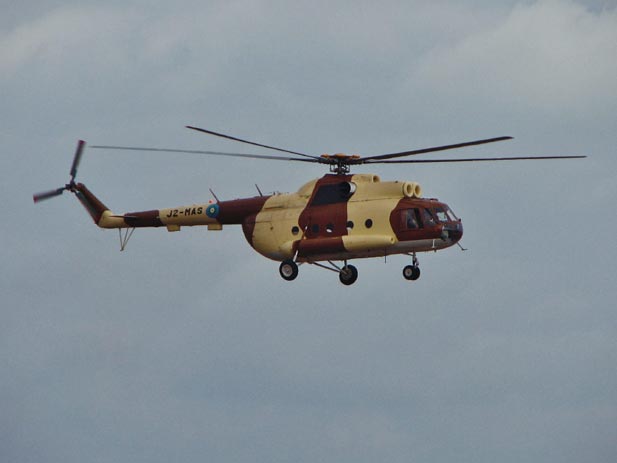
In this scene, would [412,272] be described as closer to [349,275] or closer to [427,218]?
[427,218]

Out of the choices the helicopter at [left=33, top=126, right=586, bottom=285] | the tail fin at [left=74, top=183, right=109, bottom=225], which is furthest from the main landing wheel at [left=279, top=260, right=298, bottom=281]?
the tail fin at [left=74, top=183, right=109, bottom=225]

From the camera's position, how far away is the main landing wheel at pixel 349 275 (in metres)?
50.6

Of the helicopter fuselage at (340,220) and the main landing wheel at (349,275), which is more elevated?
the helicopter fuselage at (340,220)

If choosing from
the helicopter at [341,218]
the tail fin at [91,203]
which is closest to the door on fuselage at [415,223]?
the helicopter at [341,218]

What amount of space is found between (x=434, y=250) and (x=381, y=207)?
A: 8.81 feet

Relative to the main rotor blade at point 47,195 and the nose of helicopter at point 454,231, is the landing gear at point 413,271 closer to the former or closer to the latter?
the nose of helicopter at point 454,231

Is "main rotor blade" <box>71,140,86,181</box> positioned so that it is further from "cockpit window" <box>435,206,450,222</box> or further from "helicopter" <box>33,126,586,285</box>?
"cockpit window" <box>435,206,450,222</box>

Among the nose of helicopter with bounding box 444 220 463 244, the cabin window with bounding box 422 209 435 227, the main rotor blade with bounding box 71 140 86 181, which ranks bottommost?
the nose of helicopter with bounding box 444 220 463 244

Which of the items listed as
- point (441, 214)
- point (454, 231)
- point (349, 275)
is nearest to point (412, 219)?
point (441, 214)

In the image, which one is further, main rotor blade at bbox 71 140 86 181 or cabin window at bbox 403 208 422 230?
main rotor blade at bbox 71 140 86 181

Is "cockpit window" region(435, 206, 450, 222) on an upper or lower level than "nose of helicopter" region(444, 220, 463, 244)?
upper

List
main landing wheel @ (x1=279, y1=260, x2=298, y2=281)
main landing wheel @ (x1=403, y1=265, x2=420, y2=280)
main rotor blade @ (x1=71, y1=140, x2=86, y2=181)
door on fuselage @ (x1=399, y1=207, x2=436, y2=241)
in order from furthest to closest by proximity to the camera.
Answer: main rotor blade @ (x1=71, y1=140, x2=86, y2=181) → main landing wheel @ (x1=279, y1=260, x2=298, y2=281) → main landing wheel @ (x1=403, y1=265, x2=420, y2=280) → door on fuselage @ (x1=399, y1=207, x2=436, y2=241)

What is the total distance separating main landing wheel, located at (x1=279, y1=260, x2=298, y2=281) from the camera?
50375 mm

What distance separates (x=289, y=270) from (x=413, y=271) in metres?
5.04
